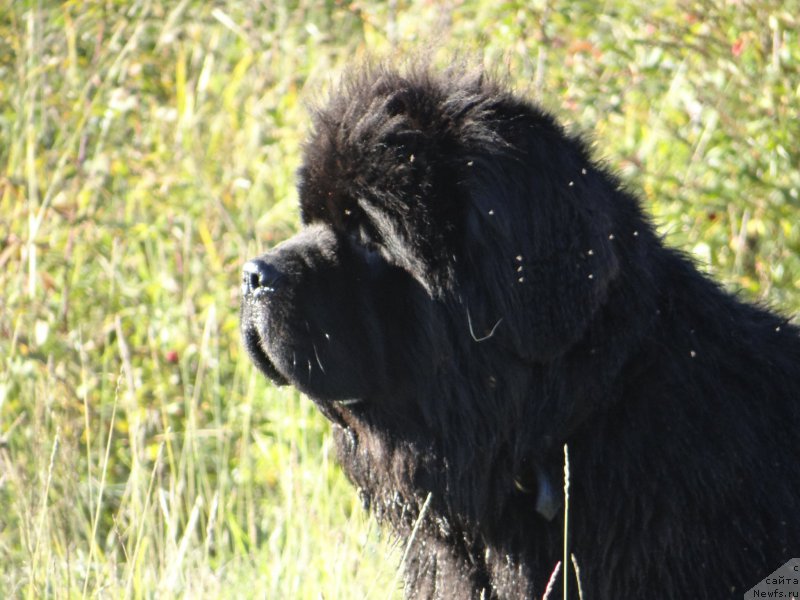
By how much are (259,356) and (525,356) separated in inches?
29.6

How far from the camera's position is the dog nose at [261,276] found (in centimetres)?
283

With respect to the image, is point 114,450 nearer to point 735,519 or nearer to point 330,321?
point 330,321

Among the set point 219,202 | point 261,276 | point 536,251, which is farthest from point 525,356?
point 219,202

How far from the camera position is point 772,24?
4648 mm

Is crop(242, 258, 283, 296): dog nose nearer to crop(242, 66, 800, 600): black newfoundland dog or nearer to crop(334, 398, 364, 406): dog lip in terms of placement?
crop(242, 66, 800, 600): black newfoundland dog

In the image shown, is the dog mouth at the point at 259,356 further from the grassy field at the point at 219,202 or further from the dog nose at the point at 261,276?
the grassy field at the point at 219,202

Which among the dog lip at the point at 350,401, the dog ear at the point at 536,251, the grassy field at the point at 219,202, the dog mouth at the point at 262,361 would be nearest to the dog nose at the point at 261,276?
the dog mouth at the point at 262,361

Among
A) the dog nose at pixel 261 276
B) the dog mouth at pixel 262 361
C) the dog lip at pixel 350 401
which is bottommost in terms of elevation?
the dog lip at pixel 350 401

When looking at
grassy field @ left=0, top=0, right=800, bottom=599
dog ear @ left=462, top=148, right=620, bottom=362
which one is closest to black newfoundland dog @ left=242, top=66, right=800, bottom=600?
dog ear @ left=462, top=148, right=620, bottom=362

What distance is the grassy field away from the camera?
4.63 meters

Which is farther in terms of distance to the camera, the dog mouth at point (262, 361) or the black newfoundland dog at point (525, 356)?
the dog mouth at point (262, 361)

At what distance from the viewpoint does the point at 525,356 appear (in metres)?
2.72

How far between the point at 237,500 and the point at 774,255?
276 centimetres

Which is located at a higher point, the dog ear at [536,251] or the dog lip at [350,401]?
the dog ear at [536,251]
